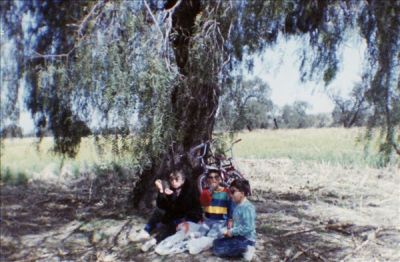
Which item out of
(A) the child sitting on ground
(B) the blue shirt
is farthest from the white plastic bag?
(B) the blue shirt

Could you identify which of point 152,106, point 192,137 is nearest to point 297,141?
point 192,137

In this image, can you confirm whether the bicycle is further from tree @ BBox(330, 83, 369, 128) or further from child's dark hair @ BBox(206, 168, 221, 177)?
tree @ BBox(330, 83, 369, 128)

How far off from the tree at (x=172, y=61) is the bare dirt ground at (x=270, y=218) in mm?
1027

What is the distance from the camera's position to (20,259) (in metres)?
5.64

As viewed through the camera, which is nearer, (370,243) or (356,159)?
(370,243)

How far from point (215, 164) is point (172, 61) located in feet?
4.06

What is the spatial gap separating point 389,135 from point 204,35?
1731 mm

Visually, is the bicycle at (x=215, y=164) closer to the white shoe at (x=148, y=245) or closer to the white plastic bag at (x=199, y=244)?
the white plastic bag at (x=199, y=244)

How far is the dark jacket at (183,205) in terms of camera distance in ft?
16.9

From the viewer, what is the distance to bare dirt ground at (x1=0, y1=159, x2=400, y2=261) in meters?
4.94

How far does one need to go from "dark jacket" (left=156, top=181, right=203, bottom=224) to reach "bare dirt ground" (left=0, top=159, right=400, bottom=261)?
0.43m

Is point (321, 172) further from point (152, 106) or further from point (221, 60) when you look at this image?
point (152, 106)

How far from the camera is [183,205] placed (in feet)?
16.9

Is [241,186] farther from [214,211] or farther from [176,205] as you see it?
[176,205]
